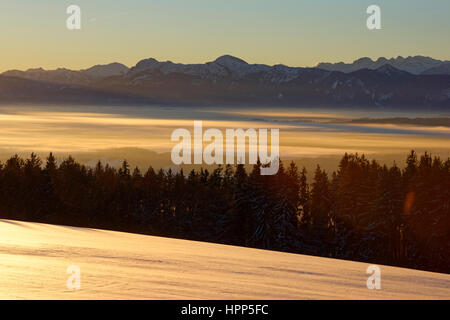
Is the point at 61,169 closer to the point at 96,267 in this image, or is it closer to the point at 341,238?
the point at 341,238

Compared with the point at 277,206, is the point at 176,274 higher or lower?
higher

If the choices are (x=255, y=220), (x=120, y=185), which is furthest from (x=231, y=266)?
(x=120, y=185)

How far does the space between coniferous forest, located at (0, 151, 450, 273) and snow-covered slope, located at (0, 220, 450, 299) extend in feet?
206

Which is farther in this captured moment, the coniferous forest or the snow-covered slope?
the coniferous forest

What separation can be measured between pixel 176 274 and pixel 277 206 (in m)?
68.5

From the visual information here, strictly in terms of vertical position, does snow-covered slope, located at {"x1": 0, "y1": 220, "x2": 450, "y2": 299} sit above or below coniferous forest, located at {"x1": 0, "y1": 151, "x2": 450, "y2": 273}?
above

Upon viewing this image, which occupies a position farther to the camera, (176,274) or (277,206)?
(277,206)

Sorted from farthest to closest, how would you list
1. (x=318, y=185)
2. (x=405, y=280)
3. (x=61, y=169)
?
1. (x=61, y=169)
2. (x=318, y=185)
3. (x=405, y=280)

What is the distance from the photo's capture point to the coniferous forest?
7381cm

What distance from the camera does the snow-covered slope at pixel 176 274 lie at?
766cm

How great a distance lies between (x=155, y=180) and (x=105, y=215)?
12.0m

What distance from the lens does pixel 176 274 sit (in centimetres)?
912
